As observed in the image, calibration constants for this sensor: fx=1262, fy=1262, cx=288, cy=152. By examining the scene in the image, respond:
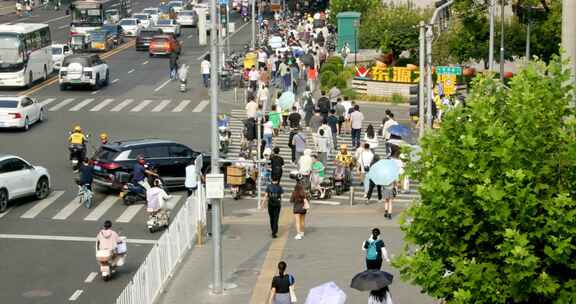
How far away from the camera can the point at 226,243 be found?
1146 inches

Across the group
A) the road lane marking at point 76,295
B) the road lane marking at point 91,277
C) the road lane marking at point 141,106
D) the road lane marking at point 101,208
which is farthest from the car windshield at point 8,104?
the road lane marking at point 76,295

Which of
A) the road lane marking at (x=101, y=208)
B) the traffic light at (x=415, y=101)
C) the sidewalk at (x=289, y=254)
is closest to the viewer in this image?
the sidewalk at (x=289, y=254)

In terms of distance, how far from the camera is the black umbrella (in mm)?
20312

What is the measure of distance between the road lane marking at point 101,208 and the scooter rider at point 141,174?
39.0 inches

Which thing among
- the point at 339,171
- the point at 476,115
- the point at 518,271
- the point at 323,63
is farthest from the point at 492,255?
the point at 323,63

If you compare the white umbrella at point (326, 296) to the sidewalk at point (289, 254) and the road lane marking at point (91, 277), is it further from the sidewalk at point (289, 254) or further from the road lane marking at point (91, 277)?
the road lane marking at point (91, 277)

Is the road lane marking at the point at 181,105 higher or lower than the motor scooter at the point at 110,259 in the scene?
higher

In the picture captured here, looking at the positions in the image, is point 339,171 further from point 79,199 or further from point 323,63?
point 323,63

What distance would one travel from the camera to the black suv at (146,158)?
3406 cm

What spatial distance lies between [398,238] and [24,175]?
34.3 feet

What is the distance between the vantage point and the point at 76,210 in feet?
108

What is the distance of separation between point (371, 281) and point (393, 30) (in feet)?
143

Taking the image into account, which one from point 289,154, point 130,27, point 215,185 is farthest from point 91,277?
point 130,27

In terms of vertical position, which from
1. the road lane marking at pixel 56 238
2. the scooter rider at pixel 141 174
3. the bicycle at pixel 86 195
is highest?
the scooter rider at pixel 141 174
